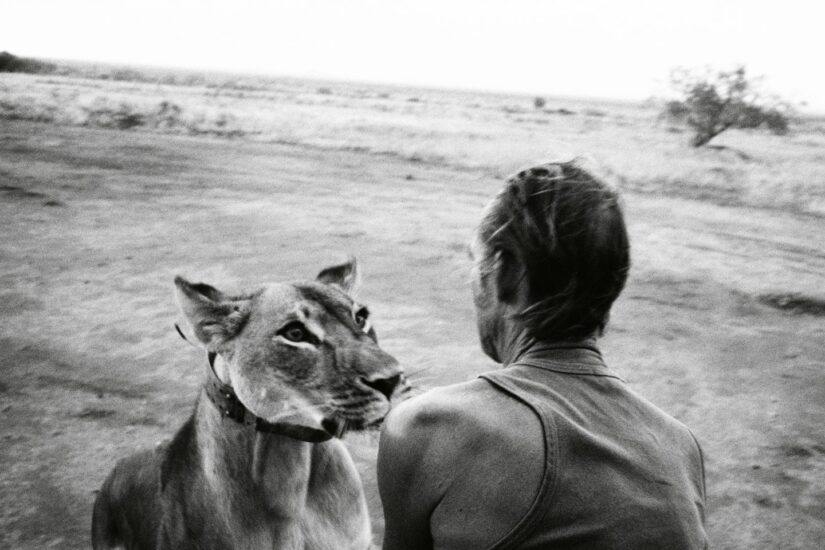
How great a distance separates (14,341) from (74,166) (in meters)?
11.6

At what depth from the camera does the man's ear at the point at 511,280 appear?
154 cm

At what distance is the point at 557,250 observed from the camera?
146cm

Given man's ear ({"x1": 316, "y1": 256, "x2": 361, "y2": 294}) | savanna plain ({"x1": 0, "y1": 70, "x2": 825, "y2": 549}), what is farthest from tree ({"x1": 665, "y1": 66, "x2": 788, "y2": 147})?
man's ear ({"x1": 316, "y1": 256, "x2": 361, "y2": 294})

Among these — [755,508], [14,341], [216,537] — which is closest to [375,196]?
[14,341]

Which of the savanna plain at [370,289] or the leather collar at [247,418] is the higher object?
the leather collar at [247,418]

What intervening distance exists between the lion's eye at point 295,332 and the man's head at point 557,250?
100cm

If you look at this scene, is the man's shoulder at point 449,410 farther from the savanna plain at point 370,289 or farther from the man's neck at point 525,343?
the savanna plain at point 370,289

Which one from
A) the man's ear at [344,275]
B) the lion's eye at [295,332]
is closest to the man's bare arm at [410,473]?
the lion's eye at [295,332]

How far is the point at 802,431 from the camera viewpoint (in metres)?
5.29

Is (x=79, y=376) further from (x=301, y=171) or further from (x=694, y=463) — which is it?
(x=301, y=171)

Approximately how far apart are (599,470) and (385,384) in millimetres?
1026

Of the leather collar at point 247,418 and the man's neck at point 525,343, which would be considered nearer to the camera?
the man's neck at point 525,343

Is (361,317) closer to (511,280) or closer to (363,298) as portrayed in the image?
(511,280)

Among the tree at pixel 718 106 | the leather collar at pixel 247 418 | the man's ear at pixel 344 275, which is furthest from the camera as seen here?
the tree at pixel 718 106
